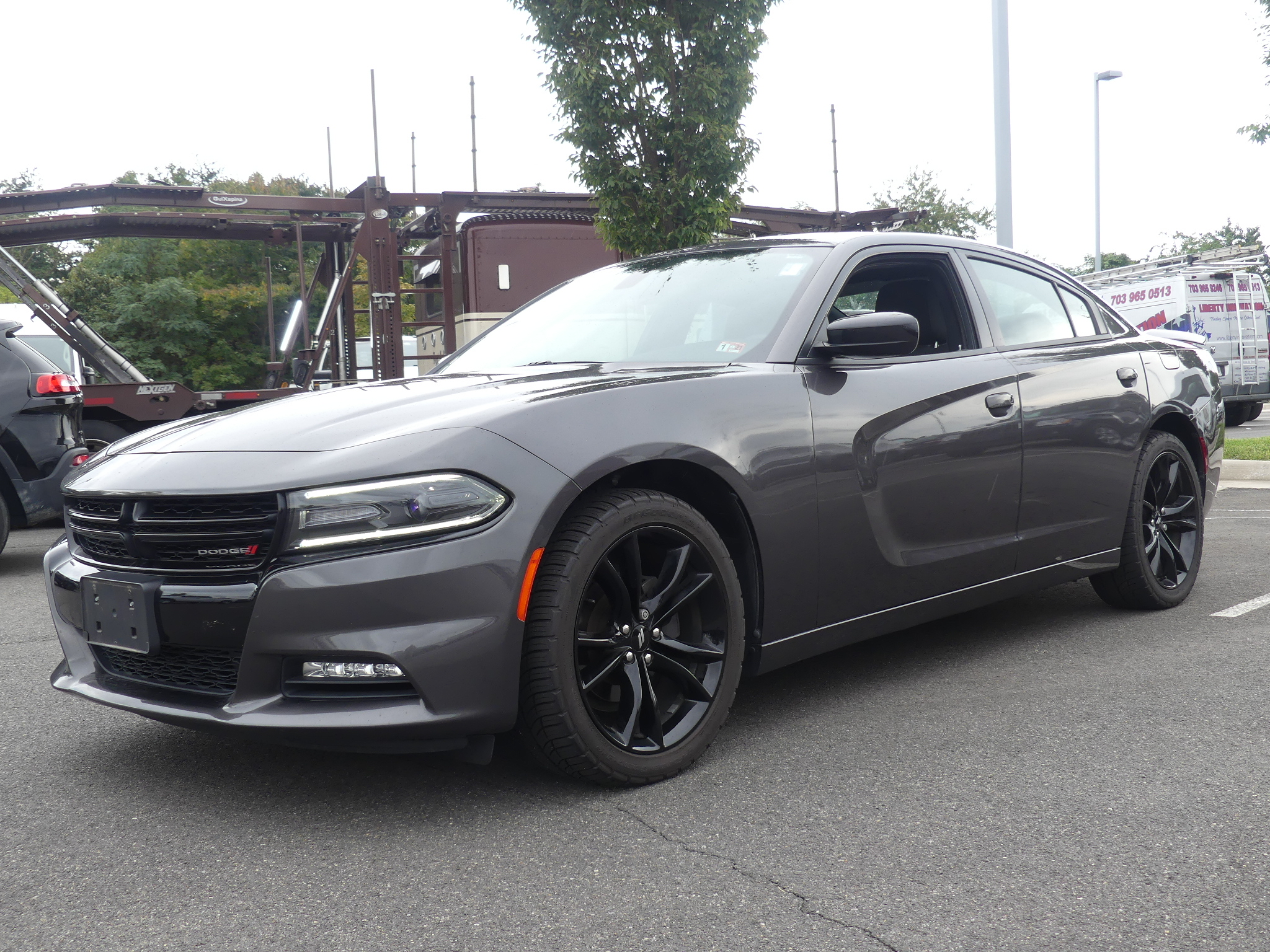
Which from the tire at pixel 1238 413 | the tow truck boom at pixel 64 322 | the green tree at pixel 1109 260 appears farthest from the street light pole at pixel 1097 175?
the green tree at pixel 1109 260

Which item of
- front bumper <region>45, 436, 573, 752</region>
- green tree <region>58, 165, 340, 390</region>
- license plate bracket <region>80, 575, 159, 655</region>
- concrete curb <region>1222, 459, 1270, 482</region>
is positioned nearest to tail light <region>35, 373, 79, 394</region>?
license plate bracket <region>80, 575, 159, 655</region>

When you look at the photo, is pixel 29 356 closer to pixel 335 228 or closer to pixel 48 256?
pixel 335 228

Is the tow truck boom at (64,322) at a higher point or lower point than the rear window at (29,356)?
higher

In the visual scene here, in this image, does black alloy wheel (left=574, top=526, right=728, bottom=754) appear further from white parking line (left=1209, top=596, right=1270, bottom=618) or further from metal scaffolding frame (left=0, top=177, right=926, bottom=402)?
metal scaffolding frame (left=0, top=177, right=926, bottom=402)

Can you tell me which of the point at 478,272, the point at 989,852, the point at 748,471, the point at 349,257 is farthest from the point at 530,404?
the point at 349,257

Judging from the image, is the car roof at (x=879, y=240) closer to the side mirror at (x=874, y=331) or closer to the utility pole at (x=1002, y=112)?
the side mirror at (x=874, y=331)

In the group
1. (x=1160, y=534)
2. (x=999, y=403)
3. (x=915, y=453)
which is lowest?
(x=1160, y=534)

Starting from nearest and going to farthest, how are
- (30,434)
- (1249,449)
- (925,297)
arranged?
1. (925,297)
2. (30,434)
3. (1249,449)

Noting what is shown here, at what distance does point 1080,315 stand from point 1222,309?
14697 millimetres

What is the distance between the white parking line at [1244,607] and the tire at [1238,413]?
14979 millimetres

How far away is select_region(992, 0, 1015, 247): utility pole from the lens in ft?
33.0

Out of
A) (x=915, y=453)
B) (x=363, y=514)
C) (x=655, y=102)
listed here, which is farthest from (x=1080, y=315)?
(x=655, y=102)

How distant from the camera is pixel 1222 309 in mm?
17547

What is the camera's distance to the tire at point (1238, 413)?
1858 cm
